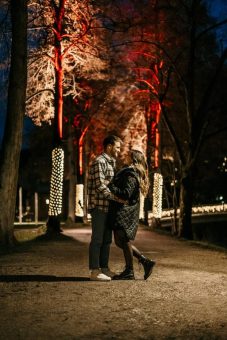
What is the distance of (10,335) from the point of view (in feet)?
17.5

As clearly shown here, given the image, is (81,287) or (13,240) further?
(13,240)

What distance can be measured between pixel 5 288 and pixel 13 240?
7195 mm

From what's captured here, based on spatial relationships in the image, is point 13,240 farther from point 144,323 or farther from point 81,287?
point 144,323

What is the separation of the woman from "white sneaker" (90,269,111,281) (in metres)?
0.31

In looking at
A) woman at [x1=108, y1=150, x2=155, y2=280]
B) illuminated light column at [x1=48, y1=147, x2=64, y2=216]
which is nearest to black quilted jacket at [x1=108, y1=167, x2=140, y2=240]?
woman at [x1=108, y1=150, x2=155, y2=280]

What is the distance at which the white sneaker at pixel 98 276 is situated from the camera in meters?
8.39

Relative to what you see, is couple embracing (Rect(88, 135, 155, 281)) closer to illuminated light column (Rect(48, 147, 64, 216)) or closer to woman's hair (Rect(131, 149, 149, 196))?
woman's hair (Rect(131, 149, 149, 196))

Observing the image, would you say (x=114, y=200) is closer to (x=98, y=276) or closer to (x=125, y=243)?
(x=125, y=243)

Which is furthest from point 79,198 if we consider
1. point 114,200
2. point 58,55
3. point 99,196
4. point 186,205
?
point 114,200

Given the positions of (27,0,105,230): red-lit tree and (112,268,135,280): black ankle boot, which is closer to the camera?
(112,268,135,280): black ankle boot

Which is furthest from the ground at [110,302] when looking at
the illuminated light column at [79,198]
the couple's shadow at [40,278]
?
the illuminated light column at [79,198]

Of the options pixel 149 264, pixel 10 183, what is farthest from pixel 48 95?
pixel 149 264

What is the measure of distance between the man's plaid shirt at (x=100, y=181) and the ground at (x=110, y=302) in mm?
1111

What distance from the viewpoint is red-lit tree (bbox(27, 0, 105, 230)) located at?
22297mm
